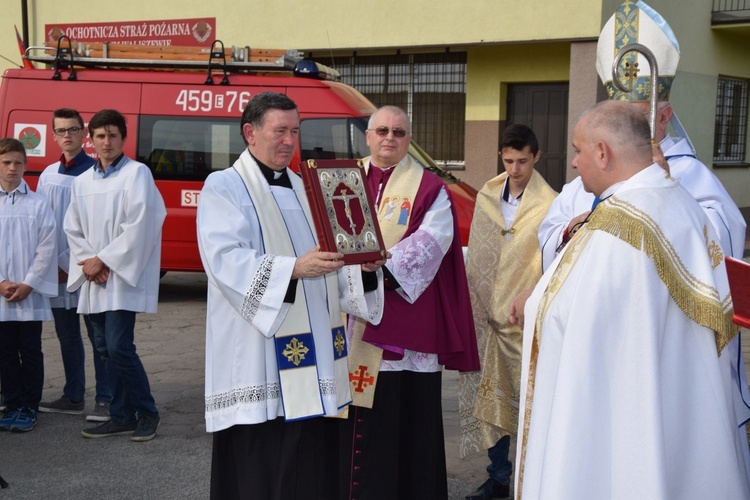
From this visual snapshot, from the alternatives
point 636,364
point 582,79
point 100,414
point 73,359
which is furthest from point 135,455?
point 582,79

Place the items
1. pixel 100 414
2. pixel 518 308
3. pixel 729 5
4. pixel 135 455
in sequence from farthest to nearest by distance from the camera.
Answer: pixel 729 5, pixel 100 414, pixel 135 455, pixel 518 308

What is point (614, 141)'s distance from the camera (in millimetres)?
2984

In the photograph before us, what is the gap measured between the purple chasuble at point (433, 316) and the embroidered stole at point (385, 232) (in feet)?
0.11

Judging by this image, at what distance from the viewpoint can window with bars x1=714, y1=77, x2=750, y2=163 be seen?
18531 mm

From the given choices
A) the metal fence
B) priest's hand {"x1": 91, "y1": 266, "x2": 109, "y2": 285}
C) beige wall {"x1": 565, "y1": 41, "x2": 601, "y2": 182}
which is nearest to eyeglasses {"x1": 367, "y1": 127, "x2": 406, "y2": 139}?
priest's hand {"x1": 91, "y1": 266, "x2": 109, "y2": 285}

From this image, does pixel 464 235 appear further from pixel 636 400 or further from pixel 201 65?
pixel 636 400

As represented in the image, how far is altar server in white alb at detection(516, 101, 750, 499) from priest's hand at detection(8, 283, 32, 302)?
160 inches

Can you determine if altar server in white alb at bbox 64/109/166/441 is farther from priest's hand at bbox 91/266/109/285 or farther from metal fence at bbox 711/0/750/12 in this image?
metal fence at bbox 711/0/750/12

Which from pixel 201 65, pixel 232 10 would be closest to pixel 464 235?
pixel 201 65

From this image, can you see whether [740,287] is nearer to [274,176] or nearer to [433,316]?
[433,316]

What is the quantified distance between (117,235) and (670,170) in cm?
343

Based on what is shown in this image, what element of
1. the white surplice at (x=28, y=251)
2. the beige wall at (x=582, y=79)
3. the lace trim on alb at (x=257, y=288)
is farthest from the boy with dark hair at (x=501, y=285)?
the beige wall at (x=582, y=79)

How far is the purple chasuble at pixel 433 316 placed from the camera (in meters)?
4.32

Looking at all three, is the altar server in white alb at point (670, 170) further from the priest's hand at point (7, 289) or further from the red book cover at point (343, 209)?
the priest's hand at point (7, 289)
